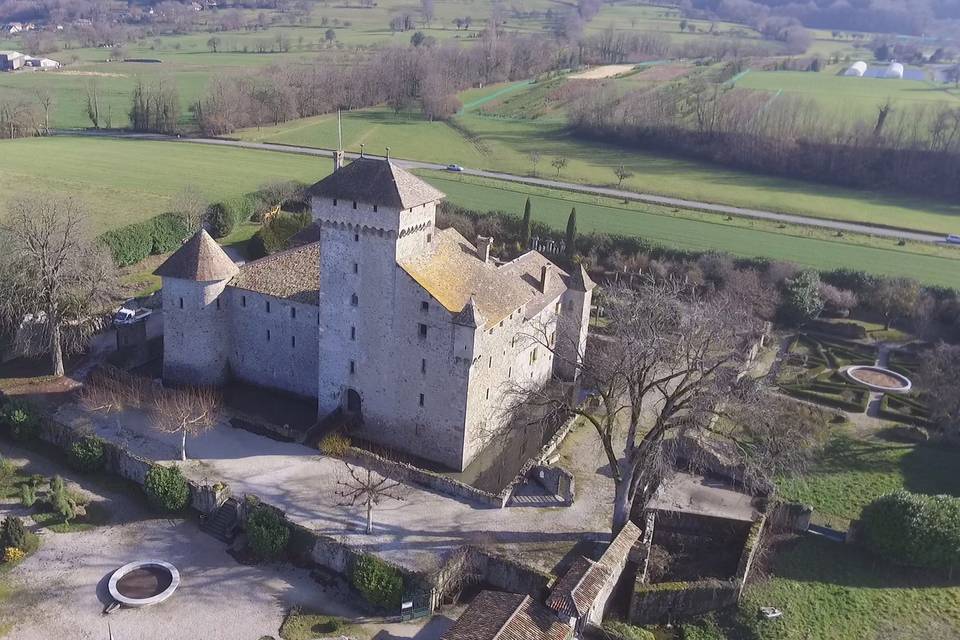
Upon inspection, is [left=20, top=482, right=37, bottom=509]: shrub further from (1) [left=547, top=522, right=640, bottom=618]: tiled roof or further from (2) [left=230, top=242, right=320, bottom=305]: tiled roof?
(1) [left=547, top=522, right=640, bottom=618]: tiled roof

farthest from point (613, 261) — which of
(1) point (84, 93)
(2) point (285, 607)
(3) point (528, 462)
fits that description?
(1) point (84, 93)

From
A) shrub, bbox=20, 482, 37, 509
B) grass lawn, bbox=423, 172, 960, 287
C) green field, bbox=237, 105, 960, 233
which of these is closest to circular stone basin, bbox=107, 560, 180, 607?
shrub, bbox=20, 482, 37, 509

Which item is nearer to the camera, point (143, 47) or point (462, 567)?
point (462, 567)

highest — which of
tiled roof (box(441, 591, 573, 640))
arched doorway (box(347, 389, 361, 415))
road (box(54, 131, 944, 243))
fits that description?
road (box(54, 131, 944, 243))

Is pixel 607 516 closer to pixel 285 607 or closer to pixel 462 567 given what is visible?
pixel 462 567

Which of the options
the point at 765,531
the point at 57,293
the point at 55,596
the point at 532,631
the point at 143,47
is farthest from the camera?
the point at 143,47
